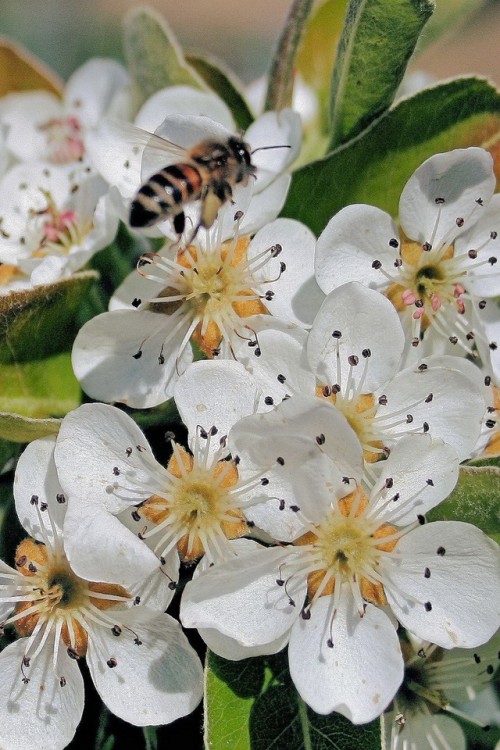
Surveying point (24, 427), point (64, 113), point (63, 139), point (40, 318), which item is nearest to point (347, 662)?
point (24, 427)

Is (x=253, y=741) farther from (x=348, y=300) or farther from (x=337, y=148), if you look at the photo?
(x=337, y=148)

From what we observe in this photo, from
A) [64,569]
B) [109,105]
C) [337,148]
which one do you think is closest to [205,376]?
[64,569]

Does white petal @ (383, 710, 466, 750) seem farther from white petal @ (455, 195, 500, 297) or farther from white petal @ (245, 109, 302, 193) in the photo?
white petal @ (245, 109, 302, 193)

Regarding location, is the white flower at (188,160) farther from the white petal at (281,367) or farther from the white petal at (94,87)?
the white petal at (94,87)

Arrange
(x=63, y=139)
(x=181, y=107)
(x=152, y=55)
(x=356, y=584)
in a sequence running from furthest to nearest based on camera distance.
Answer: (x=63, y=139) → (x=152, y=55) → (x=181, y=107) → (x=356, y=584)

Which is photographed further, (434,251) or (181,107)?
(181,107)

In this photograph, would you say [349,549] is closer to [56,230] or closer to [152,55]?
[56,230]
